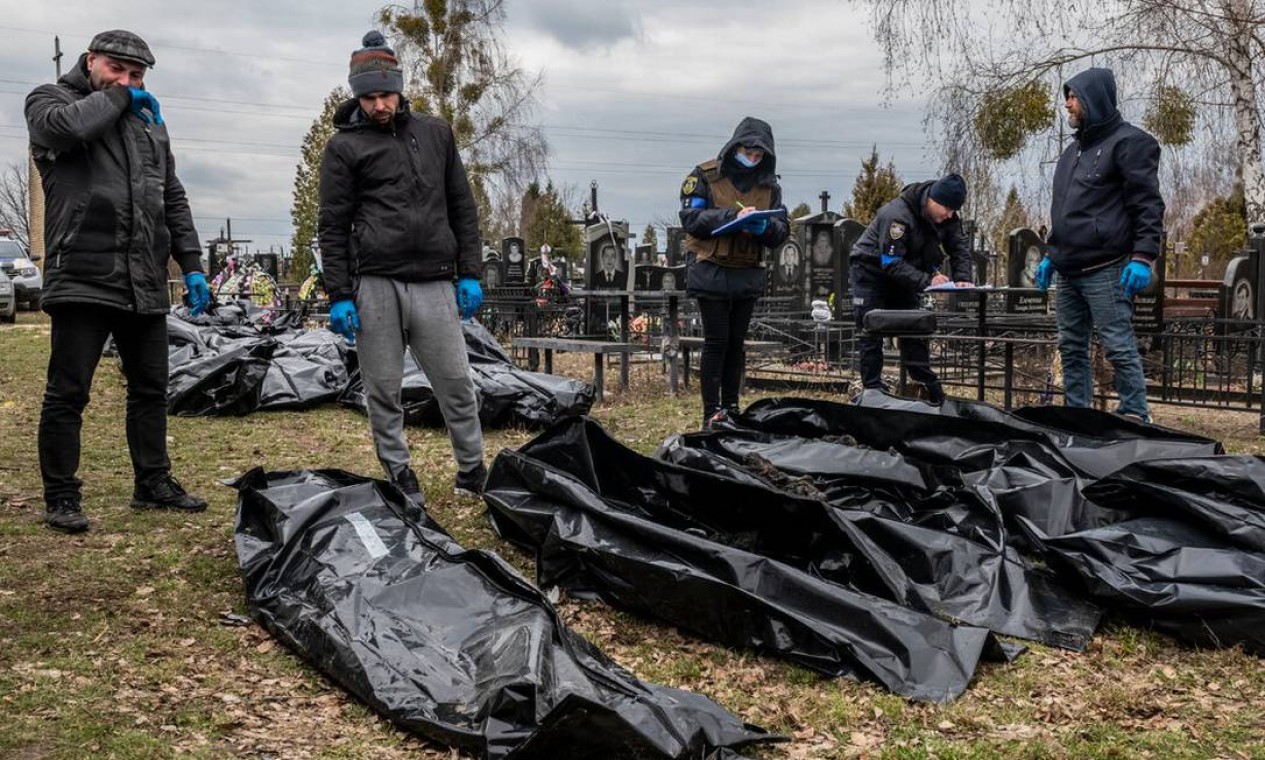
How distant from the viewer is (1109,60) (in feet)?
36.6

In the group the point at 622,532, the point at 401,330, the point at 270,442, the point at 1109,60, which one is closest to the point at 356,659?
the point at 622,532

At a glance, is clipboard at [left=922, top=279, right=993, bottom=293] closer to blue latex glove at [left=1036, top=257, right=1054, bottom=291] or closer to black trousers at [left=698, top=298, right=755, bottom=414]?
blue latex glove at [left=1036, top=257, right=1054, bottom=291]

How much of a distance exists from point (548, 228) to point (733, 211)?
40075mm

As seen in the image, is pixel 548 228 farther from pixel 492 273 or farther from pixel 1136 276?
pixel 1136 276

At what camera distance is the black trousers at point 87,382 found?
14.4 feet

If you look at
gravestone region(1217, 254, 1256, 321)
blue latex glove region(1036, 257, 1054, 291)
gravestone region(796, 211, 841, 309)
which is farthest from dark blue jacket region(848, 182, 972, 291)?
gravestone region(796, 211, 841, 309)

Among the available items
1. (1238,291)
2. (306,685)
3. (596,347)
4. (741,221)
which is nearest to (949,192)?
(741,221)

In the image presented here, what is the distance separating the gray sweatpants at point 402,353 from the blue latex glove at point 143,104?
3.47 ft

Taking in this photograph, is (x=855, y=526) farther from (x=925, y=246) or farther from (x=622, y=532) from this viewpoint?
(x=925, y=246)

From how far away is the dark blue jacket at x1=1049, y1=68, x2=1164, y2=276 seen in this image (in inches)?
225

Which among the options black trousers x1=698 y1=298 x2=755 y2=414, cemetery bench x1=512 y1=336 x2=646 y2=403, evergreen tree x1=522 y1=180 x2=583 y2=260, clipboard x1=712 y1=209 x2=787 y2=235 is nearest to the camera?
clipboard x1=712 y1=209 x2=787 y2=235

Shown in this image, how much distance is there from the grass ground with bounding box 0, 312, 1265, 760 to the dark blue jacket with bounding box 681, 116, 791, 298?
2.31m

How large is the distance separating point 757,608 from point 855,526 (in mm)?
542

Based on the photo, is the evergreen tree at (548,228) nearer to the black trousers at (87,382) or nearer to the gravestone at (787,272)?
the gravestone at (787,272)
